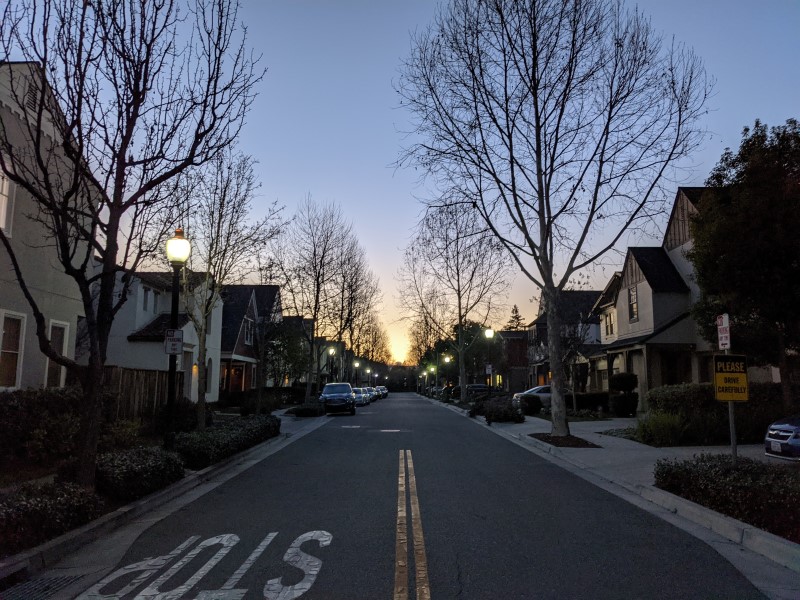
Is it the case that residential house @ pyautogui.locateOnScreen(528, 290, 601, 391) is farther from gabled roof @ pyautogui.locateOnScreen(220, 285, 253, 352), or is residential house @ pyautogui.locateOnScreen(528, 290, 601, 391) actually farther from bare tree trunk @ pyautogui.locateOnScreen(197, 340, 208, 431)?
gabled roof @ pyautogui.locateOnScreen(220, 285, 253, 352)

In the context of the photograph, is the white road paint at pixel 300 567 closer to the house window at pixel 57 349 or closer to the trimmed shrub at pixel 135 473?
the trimmed shrub at pixel 135 473

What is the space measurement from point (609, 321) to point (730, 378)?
29.2 m

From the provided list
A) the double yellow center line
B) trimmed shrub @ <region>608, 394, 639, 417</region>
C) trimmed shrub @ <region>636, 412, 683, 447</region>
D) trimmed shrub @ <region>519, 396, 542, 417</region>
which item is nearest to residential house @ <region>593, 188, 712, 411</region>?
trimmed shrub @ <region>608, 394, 639, 417</region>

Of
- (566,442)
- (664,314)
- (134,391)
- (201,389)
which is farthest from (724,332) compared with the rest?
(664,314)

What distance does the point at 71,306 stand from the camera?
648 inches

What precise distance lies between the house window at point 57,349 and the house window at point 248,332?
2675 cm

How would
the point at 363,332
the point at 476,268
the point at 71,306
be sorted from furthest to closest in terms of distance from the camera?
the point at 363,332, the point at 476,268, the point at 71,306

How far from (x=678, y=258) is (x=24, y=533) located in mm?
30983

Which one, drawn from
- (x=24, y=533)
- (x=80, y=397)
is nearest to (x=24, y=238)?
(x=80, y=397)

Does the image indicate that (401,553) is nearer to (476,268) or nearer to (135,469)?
(135,469)

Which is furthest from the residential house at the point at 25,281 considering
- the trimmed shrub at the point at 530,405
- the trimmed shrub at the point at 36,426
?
the trimmed shrub at the point at 530,405

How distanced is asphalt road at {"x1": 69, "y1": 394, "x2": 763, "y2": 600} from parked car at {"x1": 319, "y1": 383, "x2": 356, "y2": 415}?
2168 cm

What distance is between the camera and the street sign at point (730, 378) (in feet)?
32.6

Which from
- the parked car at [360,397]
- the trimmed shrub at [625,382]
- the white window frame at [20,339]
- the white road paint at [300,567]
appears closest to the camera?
the white road paint at [300,567]
